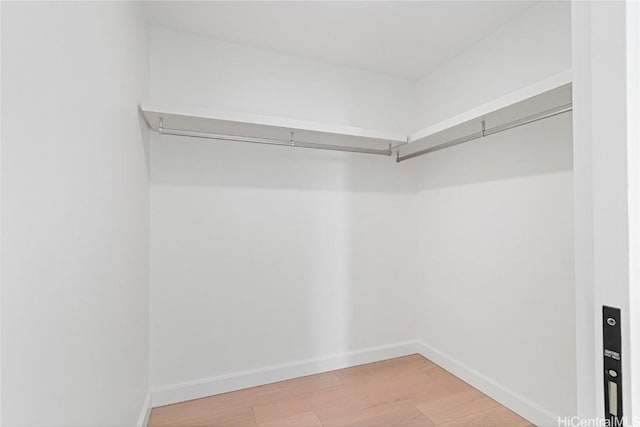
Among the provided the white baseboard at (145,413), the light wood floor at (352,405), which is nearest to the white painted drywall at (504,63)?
the light wood floor at (352,405)

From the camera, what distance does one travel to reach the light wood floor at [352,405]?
1.91m

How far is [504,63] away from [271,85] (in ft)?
5.25

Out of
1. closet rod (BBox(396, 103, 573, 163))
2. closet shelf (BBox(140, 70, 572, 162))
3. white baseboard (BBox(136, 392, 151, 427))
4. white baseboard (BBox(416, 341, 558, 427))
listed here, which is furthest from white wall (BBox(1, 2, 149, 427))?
white baseboard (BBox(416, 341, 558, 427))

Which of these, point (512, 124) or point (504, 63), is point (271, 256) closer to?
point (512, 124)

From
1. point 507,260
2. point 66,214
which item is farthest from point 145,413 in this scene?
point 507,260

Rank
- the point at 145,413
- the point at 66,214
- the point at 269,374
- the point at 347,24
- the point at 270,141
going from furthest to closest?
1. the point at 269,374
2. the point at 270,141
3. the point at 347,24
4. the point at 145,413
5. the point at 66,214

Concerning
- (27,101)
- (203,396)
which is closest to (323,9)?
(27,101)

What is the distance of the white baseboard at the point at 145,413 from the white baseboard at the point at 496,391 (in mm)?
2119

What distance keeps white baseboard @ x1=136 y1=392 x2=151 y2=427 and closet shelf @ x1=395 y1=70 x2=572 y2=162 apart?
2404 millimetres

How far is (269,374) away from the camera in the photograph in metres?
2.34

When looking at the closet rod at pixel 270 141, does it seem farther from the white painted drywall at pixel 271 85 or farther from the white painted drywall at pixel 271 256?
the white painted drywall at pixel 271 85

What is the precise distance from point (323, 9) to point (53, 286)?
1.93 meters

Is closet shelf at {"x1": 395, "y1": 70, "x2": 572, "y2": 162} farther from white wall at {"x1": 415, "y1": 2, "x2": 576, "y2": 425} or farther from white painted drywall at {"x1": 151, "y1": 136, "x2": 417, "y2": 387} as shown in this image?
white painted drywall at {"x1": 151, "y1": 136, "x2": 417, "y2": 387}

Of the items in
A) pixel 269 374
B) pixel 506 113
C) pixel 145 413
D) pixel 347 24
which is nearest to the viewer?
pixel 506 113
